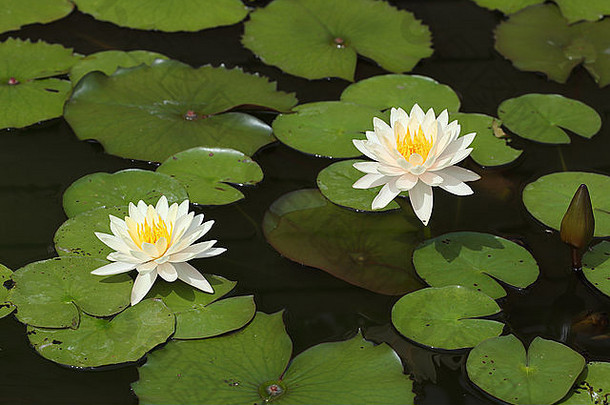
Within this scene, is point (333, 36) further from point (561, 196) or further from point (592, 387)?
point (592, 387)

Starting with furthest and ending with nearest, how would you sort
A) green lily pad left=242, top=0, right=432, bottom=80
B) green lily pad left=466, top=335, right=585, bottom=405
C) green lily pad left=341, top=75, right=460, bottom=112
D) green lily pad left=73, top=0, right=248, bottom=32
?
1. green lily pad left=73, top=0, right=248, bottom=32
2. green lily pad left=242, top=0, right=432, bottom=80
3. green lily pad left=341, top=75, right=460, bottom=112
4. green lily pad left=466, top=335, right=585, bottom=405

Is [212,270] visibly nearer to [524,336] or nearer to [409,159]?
[409,159]

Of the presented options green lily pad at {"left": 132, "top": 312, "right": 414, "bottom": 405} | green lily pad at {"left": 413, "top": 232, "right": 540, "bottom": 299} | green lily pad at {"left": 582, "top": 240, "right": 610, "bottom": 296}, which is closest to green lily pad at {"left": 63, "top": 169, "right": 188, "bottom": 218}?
green lily pad at {"left": 132, "top": 312, "right": 414, "bottom": 405}

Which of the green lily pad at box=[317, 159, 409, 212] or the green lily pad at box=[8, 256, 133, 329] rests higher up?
the green lily pad at box=[317, 159, 409, 212]

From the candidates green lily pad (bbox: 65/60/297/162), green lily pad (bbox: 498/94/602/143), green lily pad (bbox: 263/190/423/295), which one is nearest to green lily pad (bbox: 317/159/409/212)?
green lily pad (bbox: 263/190/423/295)

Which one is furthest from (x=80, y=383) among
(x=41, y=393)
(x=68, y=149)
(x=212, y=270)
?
(x=68, y=149)

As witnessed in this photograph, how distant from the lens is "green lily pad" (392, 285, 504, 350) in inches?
93.4

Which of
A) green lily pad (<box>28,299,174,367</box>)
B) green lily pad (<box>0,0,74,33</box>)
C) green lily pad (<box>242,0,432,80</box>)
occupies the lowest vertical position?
green lily pad (<box>28,299,174,367</box>)

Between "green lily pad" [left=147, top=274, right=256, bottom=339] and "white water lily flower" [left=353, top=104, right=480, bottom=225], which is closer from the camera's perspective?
"green lily pad" [left=147, top=274, right=256, bottom=339]

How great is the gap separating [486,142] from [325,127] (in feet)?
2.31

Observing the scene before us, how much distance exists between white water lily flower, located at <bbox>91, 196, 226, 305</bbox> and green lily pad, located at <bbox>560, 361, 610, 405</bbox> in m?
1.19

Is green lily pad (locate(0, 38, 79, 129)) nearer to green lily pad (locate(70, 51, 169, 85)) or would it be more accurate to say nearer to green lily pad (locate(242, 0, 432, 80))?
green lily pad (locate(70, 51, 169, 85))

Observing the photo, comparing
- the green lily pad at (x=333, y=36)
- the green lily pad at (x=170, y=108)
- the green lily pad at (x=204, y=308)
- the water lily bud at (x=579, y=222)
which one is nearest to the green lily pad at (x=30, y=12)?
the green lily pad at (x=170, y=108)

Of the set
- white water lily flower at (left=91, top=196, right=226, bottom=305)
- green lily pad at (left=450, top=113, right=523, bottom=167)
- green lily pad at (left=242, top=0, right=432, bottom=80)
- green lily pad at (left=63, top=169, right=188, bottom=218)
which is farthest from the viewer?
green lily pad at (left=242, top=0, right=432, bottom=80)
